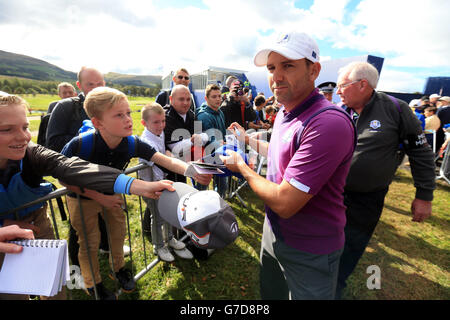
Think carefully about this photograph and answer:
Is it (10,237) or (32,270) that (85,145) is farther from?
(32,270)

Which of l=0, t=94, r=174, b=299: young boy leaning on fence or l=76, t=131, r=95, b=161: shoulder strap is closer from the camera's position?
l=0, t=94, r=174, b=299: young boy leaning on fence

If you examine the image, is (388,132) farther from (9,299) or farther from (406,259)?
(9,299)

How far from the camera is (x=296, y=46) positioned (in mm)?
1487

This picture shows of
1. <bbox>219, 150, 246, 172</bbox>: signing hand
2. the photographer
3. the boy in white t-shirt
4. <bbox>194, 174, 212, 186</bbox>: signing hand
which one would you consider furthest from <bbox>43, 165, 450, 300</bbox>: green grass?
the photographer

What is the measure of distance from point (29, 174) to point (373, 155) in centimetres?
339

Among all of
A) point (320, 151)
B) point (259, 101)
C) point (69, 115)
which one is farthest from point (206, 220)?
point (259, 101)

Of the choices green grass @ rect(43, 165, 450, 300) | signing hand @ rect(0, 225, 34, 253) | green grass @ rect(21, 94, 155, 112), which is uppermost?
signing hand @ rect(0, 225, 34, 253)

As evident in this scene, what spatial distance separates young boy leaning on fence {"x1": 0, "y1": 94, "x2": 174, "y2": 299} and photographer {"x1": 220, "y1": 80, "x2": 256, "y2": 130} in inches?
150

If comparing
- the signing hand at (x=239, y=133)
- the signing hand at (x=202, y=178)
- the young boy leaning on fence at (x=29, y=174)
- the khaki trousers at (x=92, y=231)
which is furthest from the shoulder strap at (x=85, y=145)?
the signing hand at (x=239, y=133)

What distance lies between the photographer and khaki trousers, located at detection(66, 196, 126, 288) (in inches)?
92.5

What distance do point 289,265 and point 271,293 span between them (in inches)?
19.5

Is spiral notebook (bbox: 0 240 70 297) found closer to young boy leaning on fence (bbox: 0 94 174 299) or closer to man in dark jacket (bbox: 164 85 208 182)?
young boy leaning on fence (bbox: 0 94 174 299)

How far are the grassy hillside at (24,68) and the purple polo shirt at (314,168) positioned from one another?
220 meters

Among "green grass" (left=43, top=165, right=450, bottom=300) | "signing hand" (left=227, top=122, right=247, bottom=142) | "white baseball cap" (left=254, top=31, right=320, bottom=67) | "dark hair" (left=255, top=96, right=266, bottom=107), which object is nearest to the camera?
"white baseball cap" (left=254, top=31, right=320, bottom=67)
